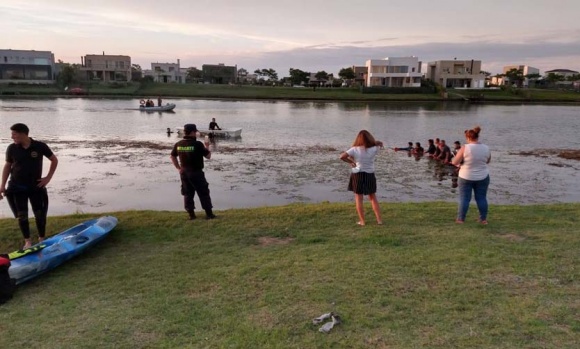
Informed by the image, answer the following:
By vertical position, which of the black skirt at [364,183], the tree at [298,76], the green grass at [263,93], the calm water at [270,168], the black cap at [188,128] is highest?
the tree at [298,76]

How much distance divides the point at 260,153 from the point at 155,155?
522 centimetres

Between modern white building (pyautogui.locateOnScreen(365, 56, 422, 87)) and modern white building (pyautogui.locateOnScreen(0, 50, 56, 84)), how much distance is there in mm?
73085

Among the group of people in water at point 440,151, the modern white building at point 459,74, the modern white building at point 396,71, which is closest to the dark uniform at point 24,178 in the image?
the group of people in water at point 440,151

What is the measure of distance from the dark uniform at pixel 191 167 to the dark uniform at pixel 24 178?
6.93ft

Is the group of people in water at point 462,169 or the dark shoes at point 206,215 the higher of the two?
the group of people in water at point 462,169

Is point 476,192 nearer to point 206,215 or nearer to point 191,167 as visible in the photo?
point 206,215

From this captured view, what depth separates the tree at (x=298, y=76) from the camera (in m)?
112

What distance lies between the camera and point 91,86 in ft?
301

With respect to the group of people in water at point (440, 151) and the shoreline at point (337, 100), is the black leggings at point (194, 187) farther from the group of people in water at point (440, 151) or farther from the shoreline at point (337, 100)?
the shoreline at point (337, 100)

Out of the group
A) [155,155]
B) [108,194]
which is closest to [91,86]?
[155,155]

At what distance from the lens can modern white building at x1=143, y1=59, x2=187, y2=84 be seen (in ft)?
404

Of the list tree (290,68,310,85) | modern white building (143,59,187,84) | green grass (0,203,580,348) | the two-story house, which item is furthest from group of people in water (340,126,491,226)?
modern white building (143,59,187,84)

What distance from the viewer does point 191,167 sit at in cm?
814

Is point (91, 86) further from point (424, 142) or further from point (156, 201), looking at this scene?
point (156, 201)
